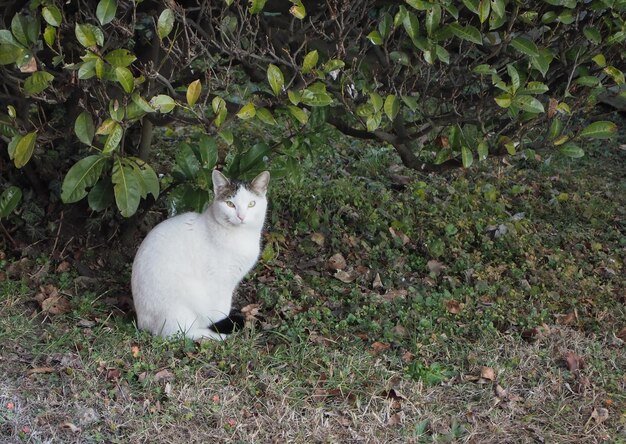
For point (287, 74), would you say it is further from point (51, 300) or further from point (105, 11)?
point (51, 300)

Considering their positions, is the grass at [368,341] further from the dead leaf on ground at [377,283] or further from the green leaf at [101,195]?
the green leaf at [101,195]

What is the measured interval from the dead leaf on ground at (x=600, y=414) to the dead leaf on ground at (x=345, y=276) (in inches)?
64.5

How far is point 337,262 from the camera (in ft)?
16.4

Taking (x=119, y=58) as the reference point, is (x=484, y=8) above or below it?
above

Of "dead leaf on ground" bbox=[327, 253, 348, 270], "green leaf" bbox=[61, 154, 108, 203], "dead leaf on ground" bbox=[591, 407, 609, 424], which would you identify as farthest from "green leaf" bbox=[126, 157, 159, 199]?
"dead leaf on ground" bbox=[591, 407, 609, 424]

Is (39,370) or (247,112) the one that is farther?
(39,370)

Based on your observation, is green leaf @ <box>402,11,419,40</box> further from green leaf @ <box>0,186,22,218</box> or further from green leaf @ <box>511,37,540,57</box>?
green leaf @ <box>0,186,22,218</box>

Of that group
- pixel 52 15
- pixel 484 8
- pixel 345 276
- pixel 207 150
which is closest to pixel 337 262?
pixel 345 276

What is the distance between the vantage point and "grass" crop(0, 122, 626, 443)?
350cm

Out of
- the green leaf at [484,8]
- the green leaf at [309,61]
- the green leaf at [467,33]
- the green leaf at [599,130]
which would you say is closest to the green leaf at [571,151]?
the green leaf at [599,130]

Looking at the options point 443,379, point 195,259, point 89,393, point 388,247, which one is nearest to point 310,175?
point 388,247

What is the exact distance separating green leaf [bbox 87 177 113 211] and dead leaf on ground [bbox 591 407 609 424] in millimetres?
2662

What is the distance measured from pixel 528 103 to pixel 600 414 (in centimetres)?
152

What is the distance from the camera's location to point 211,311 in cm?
410
